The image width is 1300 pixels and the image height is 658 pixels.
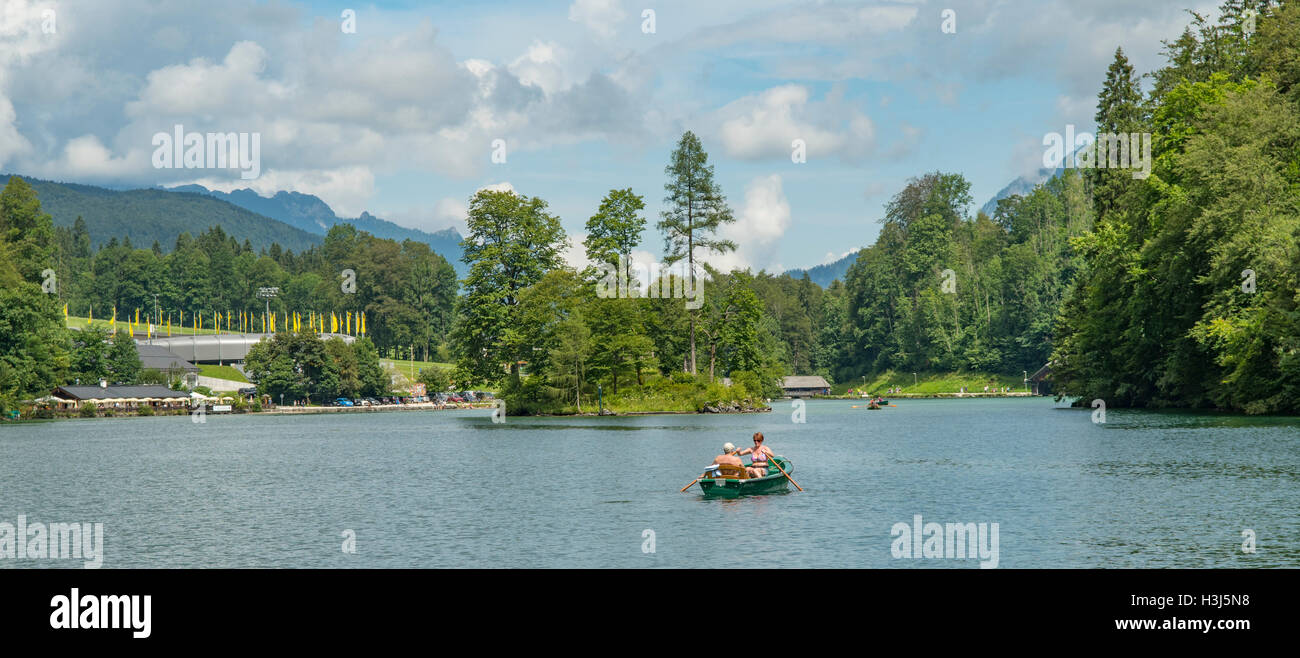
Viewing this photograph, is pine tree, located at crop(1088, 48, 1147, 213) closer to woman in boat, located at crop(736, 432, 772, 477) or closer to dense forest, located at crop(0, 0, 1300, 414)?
dense forest, located at crop(0, 0, 1300, 414)

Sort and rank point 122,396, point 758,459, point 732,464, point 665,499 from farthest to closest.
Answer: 1. point 122,396
2. point 758,459
3. point 665,499
4. point 732,464

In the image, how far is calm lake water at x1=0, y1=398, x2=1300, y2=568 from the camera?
26000mm

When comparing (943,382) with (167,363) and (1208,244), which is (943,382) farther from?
(167,363)

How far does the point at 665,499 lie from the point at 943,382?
150669 millimetres

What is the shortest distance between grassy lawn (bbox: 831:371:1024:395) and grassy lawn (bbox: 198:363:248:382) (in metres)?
99.8

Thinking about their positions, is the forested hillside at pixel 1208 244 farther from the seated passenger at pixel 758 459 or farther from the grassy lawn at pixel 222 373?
the grassy lawn at pixel 222 373

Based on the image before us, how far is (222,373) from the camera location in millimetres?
169000

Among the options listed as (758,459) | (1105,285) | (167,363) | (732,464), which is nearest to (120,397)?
(167,363)

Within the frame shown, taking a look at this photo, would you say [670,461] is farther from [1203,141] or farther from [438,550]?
[1203,141]
